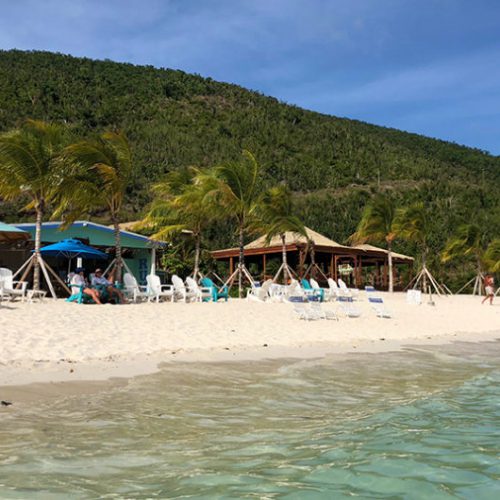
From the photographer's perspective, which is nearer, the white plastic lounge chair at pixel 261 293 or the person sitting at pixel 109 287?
the person sitting at pixel 109 287

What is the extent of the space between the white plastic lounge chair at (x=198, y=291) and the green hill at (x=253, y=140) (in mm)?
22464

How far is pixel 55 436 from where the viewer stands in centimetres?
411

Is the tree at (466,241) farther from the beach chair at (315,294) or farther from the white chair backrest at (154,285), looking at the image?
the white chair backrest at (154,285)

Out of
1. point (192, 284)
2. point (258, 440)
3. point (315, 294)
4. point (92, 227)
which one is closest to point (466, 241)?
point (315, 294)

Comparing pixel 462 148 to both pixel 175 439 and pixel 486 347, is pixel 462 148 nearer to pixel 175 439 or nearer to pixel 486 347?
pixel 486 347

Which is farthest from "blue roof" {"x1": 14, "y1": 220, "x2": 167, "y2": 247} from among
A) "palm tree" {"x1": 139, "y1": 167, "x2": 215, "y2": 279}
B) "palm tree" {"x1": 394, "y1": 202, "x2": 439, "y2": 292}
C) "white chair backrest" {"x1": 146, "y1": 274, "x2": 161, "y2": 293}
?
"palm tree" {"x1": 394, "y1": 202, "x2": 439, "y2": 292}

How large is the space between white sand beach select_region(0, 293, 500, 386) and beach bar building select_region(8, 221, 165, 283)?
6.24 m

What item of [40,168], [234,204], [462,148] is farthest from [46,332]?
[462,148]

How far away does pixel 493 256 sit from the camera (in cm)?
3241

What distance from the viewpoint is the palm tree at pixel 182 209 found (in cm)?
1941

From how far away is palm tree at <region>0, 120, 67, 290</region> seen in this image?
46.8 ft

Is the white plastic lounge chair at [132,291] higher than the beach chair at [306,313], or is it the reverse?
the white plastic lounge chair at [132,291]

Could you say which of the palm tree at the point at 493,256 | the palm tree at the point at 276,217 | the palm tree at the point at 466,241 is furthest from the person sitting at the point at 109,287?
the palm tree at the point at 493,256

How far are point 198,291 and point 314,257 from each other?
39.3 feet
